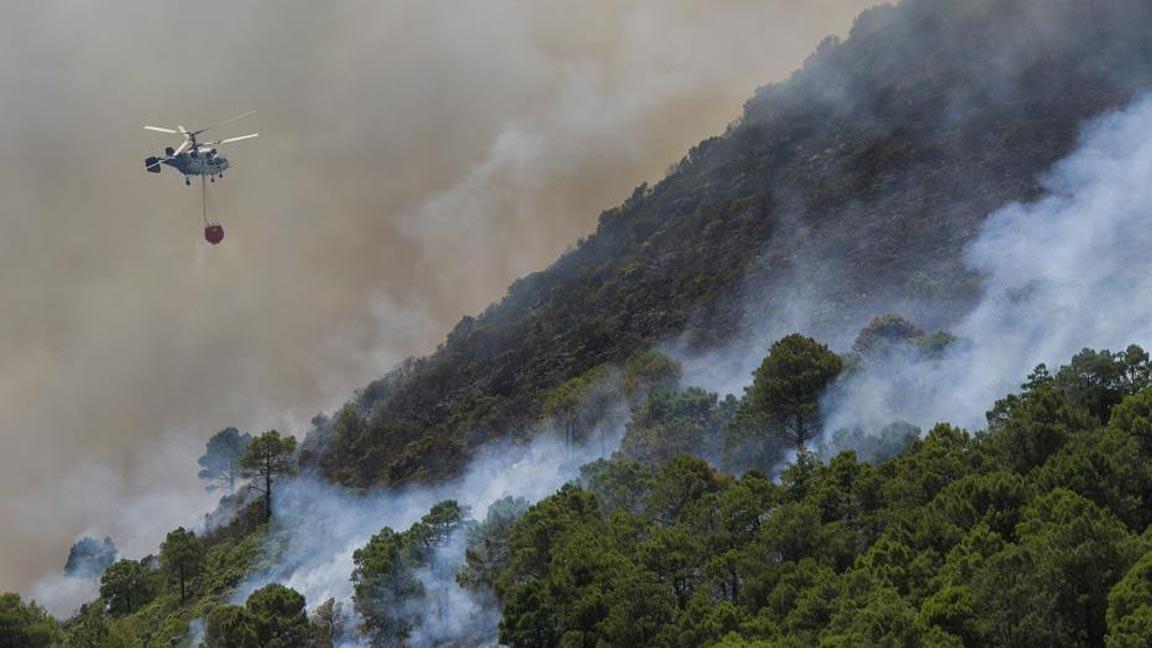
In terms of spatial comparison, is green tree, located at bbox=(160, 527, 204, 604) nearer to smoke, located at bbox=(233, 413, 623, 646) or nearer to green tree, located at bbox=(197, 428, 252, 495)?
smoke, located at bbox=(233, 413, 623, 646)

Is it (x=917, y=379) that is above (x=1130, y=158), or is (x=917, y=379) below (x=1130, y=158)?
below

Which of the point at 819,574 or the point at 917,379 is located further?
the point at 917,379

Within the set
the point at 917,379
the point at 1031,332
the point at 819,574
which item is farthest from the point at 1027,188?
the point at 819,574

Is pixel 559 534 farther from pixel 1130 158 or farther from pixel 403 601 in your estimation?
pixel 1130 158

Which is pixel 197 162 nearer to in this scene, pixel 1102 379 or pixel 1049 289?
pixel 1102 379

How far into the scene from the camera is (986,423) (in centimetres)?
9019

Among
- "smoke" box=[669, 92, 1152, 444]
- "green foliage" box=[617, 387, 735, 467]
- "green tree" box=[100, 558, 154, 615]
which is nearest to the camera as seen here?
"smoke" box=[669, 92, 1152, 444]

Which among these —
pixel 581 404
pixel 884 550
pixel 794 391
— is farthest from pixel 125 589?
pixel 884 550

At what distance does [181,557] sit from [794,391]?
2452 inches

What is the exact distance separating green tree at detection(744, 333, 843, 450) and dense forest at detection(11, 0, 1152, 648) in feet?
0.83

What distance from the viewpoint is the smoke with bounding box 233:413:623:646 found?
10629 cm

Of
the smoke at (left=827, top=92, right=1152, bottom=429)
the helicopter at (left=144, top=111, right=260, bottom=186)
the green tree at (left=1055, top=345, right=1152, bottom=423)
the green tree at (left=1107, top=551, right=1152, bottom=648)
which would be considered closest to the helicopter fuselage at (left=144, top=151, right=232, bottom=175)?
the helicopter at (left=144, top=111, right=260, bottom=186)

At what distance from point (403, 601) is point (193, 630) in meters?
22.9

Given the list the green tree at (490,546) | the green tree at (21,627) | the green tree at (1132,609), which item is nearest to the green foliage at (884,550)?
the green tree at (1132,609)
